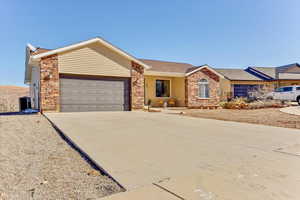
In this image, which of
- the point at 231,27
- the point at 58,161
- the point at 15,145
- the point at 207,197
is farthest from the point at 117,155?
the point at 231,27

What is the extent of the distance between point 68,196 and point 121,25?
14.2 m

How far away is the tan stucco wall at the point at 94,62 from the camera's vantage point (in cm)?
1055

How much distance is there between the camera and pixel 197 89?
1622 centimetres

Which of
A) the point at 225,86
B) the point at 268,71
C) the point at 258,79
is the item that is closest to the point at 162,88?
the point at 225,86

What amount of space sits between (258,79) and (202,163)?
24315 millimetres

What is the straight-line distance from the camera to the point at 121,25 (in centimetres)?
1430

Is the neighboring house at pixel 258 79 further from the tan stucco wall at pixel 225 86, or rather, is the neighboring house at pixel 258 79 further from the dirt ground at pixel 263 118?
the dirt ground at pixel 263 118

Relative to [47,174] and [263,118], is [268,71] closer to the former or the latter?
[263,118]

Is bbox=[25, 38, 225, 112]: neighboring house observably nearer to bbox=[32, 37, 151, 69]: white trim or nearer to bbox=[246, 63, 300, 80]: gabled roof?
bbox=[32, 37, 151, 69]: white trim

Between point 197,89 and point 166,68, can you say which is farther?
point 166,68

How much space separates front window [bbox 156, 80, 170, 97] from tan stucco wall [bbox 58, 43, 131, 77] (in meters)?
5.04

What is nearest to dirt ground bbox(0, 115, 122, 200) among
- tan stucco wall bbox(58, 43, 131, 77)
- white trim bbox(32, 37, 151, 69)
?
white trim bbox(32, 37, 151, 69)

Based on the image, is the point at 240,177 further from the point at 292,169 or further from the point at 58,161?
the point at 58,161

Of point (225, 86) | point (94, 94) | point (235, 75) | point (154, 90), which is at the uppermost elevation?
point (235, 75)
